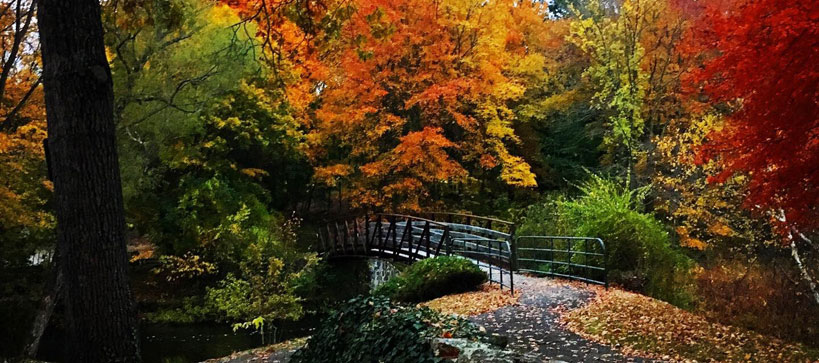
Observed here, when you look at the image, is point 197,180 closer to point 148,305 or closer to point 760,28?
point 148,305

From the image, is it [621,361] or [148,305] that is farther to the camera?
[148,305]

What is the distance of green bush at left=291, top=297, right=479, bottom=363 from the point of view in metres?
3.87

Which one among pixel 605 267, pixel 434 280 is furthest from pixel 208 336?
pixel 605 267

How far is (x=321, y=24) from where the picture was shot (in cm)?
593

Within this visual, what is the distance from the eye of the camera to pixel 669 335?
7348 millimetres

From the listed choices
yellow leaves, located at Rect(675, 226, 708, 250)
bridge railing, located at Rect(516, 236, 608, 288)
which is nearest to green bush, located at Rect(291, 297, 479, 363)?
bridge railing, located at Rect(516, 236, 608, 288)

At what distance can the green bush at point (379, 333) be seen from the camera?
3869mm

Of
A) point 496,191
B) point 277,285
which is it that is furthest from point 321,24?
point 496,191

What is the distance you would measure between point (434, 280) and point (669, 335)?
4.66 meters

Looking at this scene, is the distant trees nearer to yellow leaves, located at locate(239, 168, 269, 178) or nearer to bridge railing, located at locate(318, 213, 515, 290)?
bridge railing, located at locate(318, 213, 515, 290)

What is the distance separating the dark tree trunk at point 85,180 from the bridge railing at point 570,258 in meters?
8.58

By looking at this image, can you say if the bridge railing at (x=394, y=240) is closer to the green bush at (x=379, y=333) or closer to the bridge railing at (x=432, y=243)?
the bridge railing at (x=432, y=243)

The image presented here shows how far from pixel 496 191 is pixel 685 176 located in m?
8.42

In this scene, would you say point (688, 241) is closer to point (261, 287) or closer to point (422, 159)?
point (422, 159)
